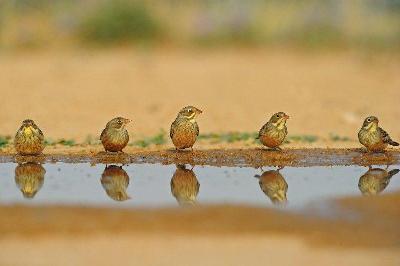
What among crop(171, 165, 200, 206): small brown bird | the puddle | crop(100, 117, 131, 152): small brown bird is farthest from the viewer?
crop(100, 117, 131, 152): small brown bird

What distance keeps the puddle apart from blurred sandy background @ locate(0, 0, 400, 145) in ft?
11.9

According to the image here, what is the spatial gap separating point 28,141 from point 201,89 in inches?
372

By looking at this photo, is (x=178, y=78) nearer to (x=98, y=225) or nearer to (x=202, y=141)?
(x=202, y=141)

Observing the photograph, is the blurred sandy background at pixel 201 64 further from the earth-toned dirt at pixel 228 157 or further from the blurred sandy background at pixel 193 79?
the earth-toned dirt at pixel 228 157

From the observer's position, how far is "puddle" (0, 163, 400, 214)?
1222 cm

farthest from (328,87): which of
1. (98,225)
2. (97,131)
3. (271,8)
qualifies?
(98,225)

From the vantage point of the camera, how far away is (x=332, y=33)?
106ft

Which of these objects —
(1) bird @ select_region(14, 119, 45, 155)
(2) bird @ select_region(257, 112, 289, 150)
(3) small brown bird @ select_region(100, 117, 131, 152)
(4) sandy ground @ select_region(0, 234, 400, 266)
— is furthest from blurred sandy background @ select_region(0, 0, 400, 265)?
(1) bird @ select_region(14, 119, 45, 155)

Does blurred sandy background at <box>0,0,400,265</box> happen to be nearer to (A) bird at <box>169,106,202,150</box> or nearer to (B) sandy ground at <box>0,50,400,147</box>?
(B) sandy ground at <box>0,50,400,147</box>

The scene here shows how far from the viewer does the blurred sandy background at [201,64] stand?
20.4 meters

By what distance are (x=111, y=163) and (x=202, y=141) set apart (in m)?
2.51

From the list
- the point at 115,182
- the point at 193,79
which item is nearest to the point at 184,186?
the point at 115,182

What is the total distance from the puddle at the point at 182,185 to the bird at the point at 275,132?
0.83 metres

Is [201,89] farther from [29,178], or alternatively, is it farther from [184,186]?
[184,186]
